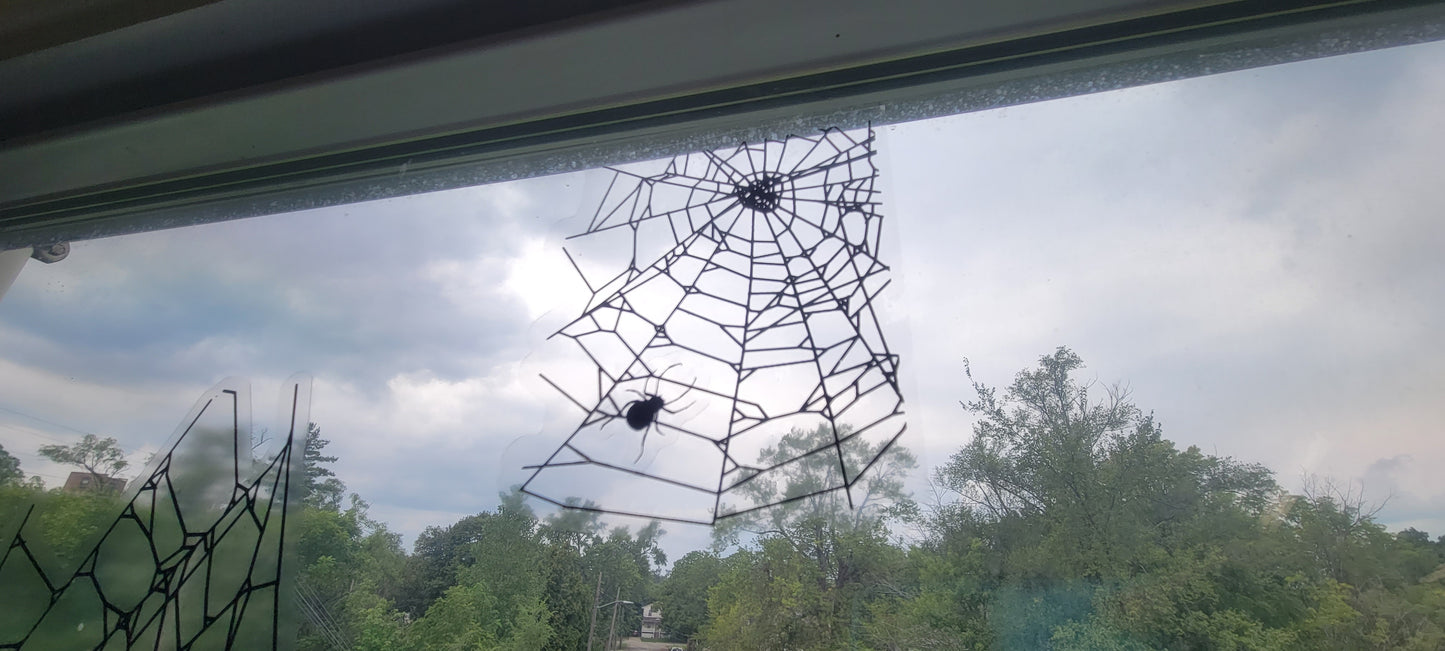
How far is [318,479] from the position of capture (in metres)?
0.65

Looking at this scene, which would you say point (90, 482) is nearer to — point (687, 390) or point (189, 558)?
point (189, 558)

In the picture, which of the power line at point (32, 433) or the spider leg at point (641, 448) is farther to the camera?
the power line at point (32, 433)

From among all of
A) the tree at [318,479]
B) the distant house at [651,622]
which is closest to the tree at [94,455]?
the tree at [318,479]

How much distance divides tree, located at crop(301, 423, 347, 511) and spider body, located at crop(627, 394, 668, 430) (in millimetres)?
354

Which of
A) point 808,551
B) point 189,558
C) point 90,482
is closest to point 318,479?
point 189,558

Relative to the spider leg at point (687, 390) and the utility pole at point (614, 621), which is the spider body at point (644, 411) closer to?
the spider leg at point (687, 390)

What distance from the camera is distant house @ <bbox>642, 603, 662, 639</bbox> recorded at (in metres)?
0.52

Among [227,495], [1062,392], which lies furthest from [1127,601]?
[227,495]

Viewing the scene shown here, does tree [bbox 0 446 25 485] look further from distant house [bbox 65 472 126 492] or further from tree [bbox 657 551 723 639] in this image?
tree [bbox 657 551 723 639]

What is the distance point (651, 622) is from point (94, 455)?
74 cm

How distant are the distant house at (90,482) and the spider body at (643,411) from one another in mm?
634

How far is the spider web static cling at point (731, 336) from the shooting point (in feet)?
1.68

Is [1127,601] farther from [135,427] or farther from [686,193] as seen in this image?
[135,427]

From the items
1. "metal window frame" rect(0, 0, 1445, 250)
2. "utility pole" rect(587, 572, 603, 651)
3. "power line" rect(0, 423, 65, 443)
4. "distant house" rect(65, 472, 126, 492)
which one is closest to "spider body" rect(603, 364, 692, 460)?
"utility pole" rect(587, 572, 603, 651)
